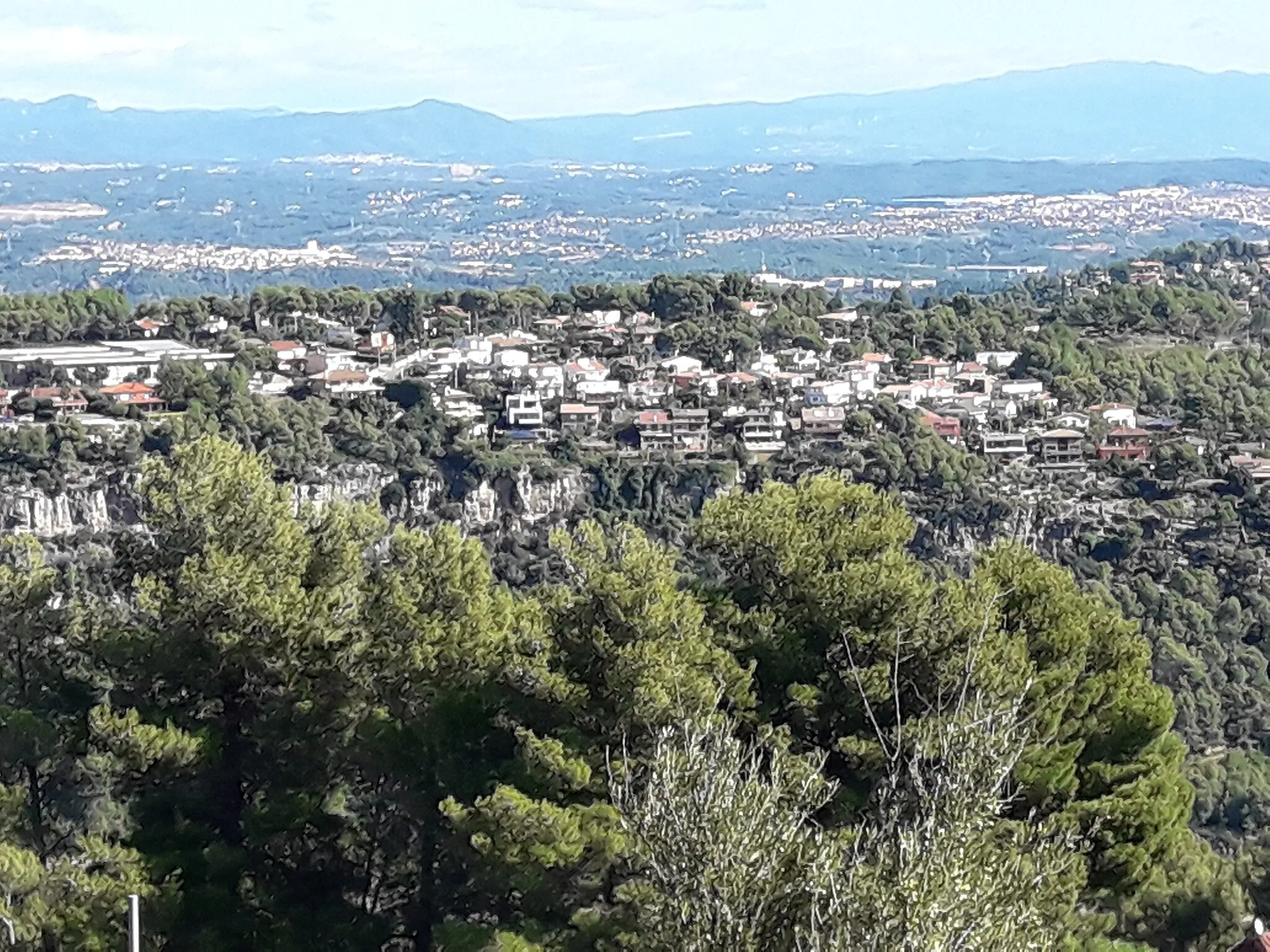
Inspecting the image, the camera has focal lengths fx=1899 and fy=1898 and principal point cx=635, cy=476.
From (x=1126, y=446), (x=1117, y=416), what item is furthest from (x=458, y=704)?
(x=1117, y=416)

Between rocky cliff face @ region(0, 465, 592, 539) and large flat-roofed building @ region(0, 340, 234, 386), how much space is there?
5223 millimetres

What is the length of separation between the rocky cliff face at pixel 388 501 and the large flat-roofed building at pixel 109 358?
5.22 meters

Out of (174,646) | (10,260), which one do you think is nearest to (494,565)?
(174,646)

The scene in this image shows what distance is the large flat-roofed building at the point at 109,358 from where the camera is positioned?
3066cm

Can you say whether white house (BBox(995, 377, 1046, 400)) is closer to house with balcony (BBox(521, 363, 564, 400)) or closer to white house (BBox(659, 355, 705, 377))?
white house (BBox(659, 355, 705, 377))

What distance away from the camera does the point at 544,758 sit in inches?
302

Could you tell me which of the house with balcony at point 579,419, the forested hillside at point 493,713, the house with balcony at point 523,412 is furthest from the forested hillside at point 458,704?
the house with balcony at point 523,412

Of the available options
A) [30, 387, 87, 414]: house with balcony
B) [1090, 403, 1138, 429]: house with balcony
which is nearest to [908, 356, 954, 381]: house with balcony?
[1090, 403, 1138, 429]: house with balcony

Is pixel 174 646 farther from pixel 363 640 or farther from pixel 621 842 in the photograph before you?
pixel 621 842

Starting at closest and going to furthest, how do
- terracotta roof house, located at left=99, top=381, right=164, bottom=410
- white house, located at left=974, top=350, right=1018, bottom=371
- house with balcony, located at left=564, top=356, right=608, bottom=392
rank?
Answer: 1. terracotta roof house, located at left=99, top=381, right=164, bottom=410
2. house with balcony, located at left=564, top=356, right=608, bottom=392
3. white house, located at left=974, top=350, right=1018, bottom=371

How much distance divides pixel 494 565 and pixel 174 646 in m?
14.9

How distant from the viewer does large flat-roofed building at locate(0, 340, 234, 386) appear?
1207 inches

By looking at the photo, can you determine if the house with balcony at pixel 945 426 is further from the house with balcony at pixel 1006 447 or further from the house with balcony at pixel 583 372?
the house with balcony at pixel 583 372

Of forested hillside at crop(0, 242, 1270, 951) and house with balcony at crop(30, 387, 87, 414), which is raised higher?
forested hillside at crop(0, 242, 1270, 951)
